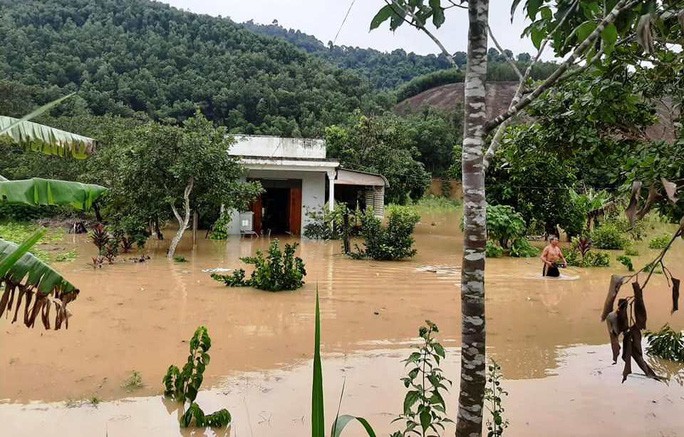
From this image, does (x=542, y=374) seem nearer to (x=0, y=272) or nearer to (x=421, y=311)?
(x=421, y=311)

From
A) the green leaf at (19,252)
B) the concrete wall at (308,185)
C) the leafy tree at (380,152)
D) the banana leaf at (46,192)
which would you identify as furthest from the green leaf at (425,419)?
the leafy tree at (380,152)

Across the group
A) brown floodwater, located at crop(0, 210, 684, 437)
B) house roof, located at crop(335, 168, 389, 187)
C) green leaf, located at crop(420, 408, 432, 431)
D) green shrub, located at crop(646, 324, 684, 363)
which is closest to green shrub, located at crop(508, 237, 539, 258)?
brown floodwater, located at crop(0, 210, 684, 437)

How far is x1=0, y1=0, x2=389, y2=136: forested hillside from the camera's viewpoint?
40562 mm

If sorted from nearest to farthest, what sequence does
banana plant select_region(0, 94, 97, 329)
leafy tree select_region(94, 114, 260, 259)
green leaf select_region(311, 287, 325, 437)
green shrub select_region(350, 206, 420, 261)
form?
green leaf select_region(311, 287, 325, 437) < banana plant select_region(0, 94, 97, 329) < leafy tree select_region(94, 114, 260, 259) < green shrub select_region(350, 206, 420, 261)

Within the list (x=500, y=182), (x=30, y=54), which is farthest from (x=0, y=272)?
(x=30, y=54)

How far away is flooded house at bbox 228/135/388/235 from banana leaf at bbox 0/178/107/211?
13.6 m

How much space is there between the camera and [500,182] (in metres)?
17.7

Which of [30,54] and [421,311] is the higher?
[30,54]

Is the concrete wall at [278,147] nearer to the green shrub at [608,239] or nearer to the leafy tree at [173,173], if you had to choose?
the leafy tree at [173,173]

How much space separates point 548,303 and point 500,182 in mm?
8212

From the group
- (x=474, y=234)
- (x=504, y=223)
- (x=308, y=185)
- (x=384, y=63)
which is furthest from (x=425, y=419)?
(x=384, y=63)

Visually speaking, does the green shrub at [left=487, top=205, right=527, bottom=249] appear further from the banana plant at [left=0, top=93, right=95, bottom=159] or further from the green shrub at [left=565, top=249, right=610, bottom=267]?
the banana plant at [left=0, top=93, right=95, bottom=159]

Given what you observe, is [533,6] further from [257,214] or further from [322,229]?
[257,214]

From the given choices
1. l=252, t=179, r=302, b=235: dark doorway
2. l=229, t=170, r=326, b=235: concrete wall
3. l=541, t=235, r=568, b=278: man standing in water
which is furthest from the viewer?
l=252, t=179, r=302, b=235: dark doorway
